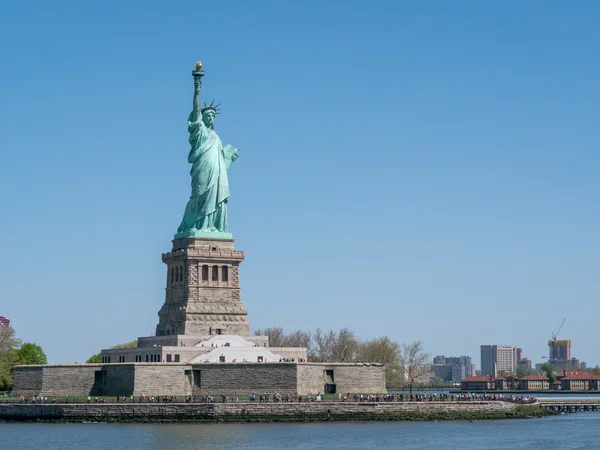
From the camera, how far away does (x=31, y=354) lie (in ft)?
354

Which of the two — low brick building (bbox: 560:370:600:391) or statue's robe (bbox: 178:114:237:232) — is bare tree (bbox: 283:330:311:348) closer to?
statue's robe (bbox: 178:114:237:232)

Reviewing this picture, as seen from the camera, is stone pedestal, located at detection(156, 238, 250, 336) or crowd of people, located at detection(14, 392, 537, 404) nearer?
crowd of people, located at detection(14, 392, 537, 404)

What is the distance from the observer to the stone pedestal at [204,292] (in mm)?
89812

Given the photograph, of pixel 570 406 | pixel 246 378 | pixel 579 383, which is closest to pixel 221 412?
pixel 246 378

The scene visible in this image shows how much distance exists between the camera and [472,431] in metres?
73.4

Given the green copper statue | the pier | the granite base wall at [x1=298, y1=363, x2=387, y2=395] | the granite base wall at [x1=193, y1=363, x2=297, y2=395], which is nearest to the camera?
the granite base wall at [x1=193, y1=363, x2=297, y2=395]

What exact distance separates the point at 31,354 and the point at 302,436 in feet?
149

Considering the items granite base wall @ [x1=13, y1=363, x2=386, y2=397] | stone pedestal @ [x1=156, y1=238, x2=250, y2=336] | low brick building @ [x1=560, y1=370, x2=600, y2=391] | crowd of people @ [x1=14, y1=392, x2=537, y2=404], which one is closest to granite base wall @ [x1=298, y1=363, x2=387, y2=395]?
granite base wall @ [x1=13, y1=363, x2=386, y2=397]

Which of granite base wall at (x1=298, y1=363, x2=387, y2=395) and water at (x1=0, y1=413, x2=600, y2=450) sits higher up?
granite base wall at (x1=298, y1=363, x2=387, y2=395)

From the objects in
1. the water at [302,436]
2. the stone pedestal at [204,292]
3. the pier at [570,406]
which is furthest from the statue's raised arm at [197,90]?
the pier at [570,406]

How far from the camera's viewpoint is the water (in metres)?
64.9

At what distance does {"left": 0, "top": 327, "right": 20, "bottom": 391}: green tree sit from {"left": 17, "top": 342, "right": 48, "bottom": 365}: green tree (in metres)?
0.76

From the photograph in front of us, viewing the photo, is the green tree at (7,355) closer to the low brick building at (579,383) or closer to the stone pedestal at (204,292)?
the stone pedestal at (204,292)

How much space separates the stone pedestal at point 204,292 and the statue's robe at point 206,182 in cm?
170
